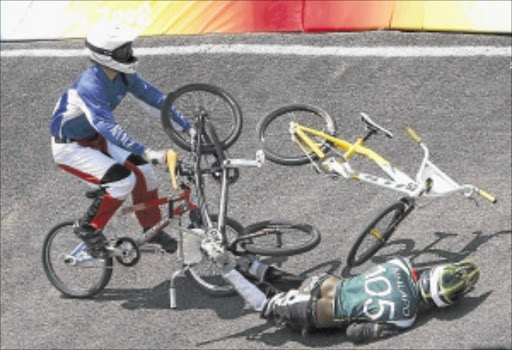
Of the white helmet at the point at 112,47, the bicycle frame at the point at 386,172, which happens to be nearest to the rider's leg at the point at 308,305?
the bicycle frame at the point at 386,172

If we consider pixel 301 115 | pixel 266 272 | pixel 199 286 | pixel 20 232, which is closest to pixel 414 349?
pixel 266 272

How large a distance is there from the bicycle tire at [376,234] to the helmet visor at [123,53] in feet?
10.0

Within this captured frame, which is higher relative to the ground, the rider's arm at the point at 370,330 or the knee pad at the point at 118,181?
the knee pad at the point at 118,181

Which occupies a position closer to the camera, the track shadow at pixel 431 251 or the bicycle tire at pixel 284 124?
the track shadow at pixel 431 251

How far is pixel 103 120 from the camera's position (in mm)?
10773

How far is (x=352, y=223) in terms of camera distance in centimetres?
1204

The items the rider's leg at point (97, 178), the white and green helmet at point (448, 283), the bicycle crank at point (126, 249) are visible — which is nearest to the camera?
the white and green helmet at point (448, 283)

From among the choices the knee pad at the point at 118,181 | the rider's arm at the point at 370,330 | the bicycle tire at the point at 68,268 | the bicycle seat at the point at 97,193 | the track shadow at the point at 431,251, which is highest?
the knee pad at the point at 118,181

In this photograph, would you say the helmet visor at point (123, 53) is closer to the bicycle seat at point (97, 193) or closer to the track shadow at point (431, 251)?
the bicycle seat at point (97, 193)

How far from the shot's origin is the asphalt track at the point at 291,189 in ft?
35.0

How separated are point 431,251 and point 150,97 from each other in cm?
346

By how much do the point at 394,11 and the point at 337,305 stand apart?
22.0ft

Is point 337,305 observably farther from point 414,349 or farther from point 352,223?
point 352,223

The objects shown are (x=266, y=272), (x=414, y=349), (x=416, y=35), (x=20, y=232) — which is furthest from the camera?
(x=416, y=35)
